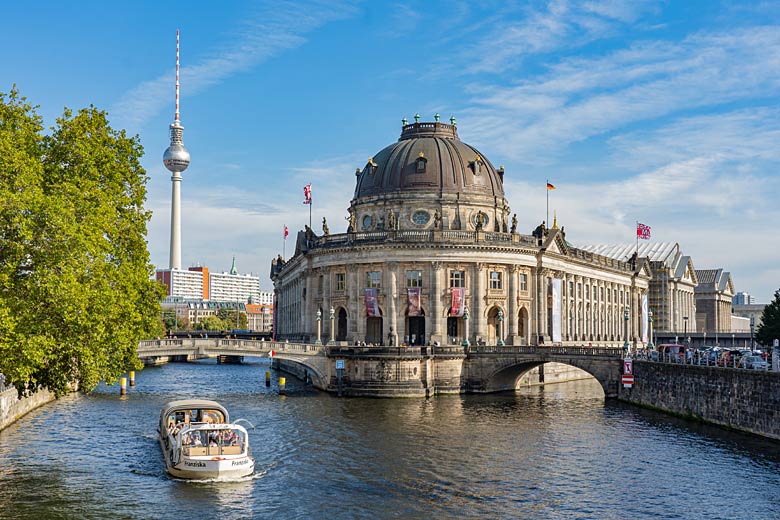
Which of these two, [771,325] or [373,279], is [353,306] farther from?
[771,325]

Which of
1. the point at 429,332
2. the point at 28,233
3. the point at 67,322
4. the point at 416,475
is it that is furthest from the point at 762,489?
the point at 429,332

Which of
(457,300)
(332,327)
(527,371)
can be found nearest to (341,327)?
(332,327)

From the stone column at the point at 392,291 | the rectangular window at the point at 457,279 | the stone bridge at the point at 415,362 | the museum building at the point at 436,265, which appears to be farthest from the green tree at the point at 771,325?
the stone column at the point at 392,291

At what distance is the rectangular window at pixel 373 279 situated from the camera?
103438 millimetres

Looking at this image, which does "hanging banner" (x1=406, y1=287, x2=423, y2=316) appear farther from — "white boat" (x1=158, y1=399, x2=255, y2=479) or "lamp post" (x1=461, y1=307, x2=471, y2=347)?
"white boat" (x1=158, y1=399, x2=255, y2=479)

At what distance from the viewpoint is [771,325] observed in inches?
4833

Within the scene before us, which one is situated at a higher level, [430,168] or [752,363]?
[430,168]

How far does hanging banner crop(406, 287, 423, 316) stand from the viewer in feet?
332

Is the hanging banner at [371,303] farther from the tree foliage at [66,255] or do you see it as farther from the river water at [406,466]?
the tree foliage at [66,255]

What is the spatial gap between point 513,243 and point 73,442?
61552mm

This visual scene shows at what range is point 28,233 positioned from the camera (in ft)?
145

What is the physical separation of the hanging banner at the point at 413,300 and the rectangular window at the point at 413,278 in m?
0.91

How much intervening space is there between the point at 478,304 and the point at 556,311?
14.3 m

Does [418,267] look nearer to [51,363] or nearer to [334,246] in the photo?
[334,246]
